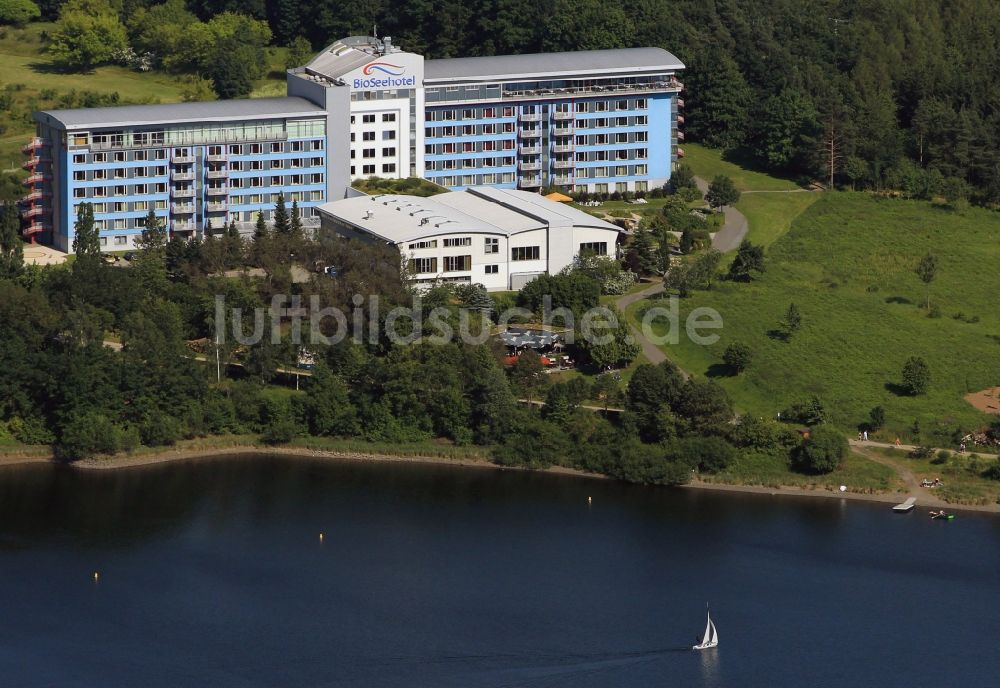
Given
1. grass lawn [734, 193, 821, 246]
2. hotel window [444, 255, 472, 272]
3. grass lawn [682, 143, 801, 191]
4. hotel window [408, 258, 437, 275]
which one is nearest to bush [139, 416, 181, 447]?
hotel window [408, 258, 437, 275]

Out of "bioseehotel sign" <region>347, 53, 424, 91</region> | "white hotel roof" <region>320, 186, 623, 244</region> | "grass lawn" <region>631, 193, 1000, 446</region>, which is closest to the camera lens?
"grass lawn" <region>631, 193, 1000, 446</region>

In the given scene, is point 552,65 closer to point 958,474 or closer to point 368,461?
point 368,461

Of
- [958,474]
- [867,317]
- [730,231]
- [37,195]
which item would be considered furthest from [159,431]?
[730,231]

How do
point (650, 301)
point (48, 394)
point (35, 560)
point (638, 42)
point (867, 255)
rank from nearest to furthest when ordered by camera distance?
point (35, 560), point (48, 394), point (650, 301), point (867, 255), point (638, 42)

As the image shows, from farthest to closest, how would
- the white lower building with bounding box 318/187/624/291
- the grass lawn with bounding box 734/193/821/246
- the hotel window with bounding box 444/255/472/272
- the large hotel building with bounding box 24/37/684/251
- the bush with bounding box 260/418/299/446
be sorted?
the grass lawn with bounding box 734/193/821/246 → the large hotel building with bounding box 24/37/684/251 → the hotel window with bounding box 444/255/472/272 → the white lower building with bounding box 318/187/624/291 → the bush with bounding box 260/418/299/446

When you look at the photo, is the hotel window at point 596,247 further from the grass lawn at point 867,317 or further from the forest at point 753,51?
the forest at point 753,51

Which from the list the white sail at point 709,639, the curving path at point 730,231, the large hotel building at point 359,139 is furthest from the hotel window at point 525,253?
the white sail at point 709,639

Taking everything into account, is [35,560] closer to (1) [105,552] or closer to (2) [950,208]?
(1) [105,552]

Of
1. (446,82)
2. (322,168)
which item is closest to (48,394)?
(322,168)

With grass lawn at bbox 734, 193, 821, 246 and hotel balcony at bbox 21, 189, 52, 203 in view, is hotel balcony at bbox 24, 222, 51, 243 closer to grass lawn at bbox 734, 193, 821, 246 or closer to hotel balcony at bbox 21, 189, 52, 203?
hotel balcony at bbox 21, 189, 52, 203
